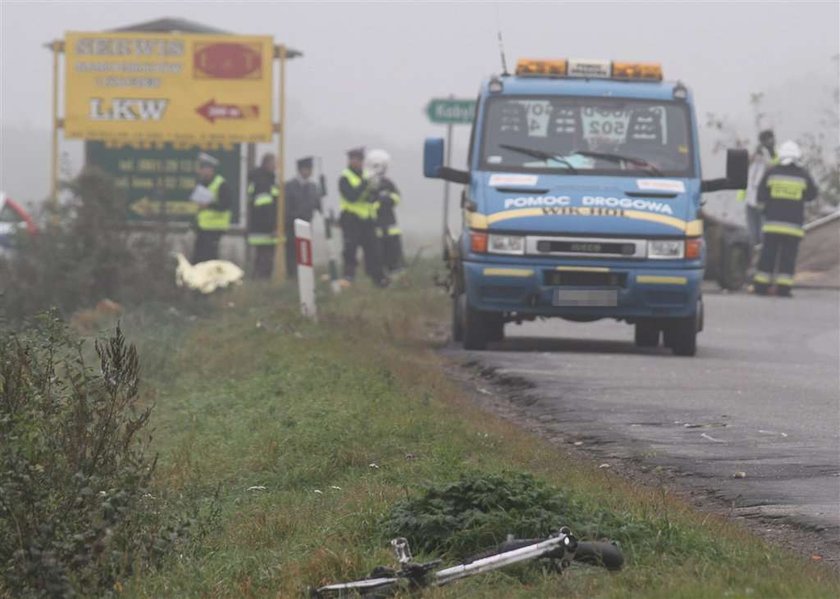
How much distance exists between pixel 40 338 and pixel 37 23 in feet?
180

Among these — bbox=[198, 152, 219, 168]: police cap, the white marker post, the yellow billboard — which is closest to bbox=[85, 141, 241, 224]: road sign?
the yellow billboard

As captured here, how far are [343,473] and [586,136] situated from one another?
25.6ft

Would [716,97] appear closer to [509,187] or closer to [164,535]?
[509,187]

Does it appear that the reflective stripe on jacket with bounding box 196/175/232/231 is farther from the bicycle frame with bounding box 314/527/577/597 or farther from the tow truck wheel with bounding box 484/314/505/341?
the bicycle frame with bounding box 314/527/577/597

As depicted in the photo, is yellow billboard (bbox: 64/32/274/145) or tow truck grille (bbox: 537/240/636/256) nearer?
tow truck grille (bbox: 537/240/636/256)

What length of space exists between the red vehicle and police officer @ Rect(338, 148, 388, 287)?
4.16 metres

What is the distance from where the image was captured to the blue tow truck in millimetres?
15422

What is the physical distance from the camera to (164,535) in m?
7.00

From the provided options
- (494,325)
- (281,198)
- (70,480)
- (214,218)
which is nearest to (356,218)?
(281,198)

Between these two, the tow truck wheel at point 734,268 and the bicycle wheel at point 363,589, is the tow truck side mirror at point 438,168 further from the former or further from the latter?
the tow truck wheel at point 734,268

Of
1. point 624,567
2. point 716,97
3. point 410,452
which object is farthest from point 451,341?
point 716,97

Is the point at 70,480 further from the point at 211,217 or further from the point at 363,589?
the point at 211,217

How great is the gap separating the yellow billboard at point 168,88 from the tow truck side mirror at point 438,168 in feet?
35.9

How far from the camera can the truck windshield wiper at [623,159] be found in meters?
15.9
